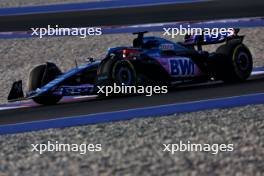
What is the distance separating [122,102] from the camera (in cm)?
901

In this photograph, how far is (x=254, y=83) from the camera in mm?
10078

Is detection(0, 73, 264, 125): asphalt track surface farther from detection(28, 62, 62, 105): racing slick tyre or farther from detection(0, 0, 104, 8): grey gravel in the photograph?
detection(0, 0, 104, 8): grey gravel

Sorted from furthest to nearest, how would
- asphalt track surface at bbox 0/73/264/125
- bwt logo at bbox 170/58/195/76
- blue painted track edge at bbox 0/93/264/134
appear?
1. bwt logo at bbox 170/58/195/76
2. asphalt track surface at bbox 0/73/264/125
3. blue painted track edge at bbox 0/93/264/134

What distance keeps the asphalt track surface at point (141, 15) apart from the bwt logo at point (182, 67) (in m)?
6.36

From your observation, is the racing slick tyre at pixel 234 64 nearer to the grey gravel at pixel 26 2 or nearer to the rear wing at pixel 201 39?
the rear wing at pixel 201 39

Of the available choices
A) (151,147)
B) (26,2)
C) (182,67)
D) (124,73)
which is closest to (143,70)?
(124,73)

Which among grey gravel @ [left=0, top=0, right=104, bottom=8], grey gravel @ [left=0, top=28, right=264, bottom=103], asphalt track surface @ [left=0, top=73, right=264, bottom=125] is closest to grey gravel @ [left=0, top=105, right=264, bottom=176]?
asphalt track surface @ [left=0, top=73, right=264, bottom=125]

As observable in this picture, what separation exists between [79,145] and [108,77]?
2.80 meters

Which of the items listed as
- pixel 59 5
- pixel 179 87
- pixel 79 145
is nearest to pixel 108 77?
pixel 179 87

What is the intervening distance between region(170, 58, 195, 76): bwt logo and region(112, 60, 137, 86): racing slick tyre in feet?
Answer: 2.24

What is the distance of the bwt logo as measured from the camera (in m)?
9.86

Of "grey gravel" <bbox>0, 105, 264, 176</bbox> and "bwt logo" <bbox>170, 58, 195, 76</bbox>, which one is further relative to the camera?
"bwt logo" <bbox>170, 58, 195, 76</bbox>

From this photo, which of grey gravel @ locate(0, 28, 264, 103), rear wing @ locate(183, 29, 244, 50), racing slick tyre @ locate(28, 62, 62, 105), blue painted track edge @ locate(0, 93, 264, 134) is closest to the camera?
blue painted track edge @ locate(0, 93, 264, 134)

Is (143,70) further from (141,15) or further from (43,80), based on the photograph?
(141,15)
